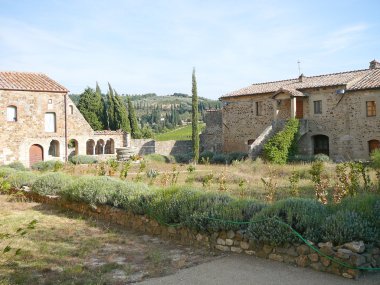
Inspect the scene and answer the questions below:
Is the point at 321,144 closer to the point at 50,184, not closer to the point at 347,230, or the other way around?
the point at 50,184

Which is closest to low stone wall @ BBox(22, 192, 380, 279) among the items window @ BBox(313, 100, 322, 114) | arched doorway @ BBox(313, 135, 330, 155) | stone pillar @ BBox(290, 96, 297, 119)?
stone pillar @ BBox(290, 96, 297, 119)

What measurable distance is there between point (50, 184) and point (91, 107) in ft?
102

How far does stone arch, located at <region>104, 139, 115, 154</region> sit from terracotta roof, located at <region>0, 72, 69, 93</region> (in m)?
7.05

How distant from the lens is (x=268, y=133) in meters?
24.6

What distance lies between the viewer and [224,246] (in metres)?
6.70

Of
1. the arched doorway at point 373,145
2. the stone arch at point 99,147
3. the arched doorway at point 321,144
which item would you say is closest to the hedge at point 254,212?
the arched doorway at point 373,145

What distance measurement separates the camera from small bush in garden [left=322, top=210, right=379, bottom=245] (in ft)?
17.8

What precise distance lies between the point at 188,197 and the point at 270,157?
16.4 m

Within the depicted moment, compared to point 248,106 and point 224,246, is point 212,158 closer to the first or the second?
point 248,106

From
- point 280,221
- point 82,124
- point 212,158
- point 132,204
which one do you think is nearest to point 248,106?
point 212,158

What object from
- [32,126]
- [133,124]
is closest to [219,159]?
[32,126]

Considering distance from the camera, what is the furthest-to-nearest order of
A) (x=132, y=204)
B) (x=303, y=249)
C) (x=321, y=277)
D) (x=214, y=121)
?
(x=214, y=121)
(x=132, y=204)
(x=303, y=249)
(x=321, y=277)

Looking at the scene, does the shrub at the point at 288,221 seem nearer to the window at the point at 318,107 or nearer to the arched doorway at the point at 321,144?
the window at the point at 318,107

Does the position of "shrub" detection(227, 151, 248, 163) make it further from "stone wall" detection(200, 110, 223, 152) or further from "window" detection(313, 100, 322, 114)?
"window" detection(313, 100, 322, 114)
